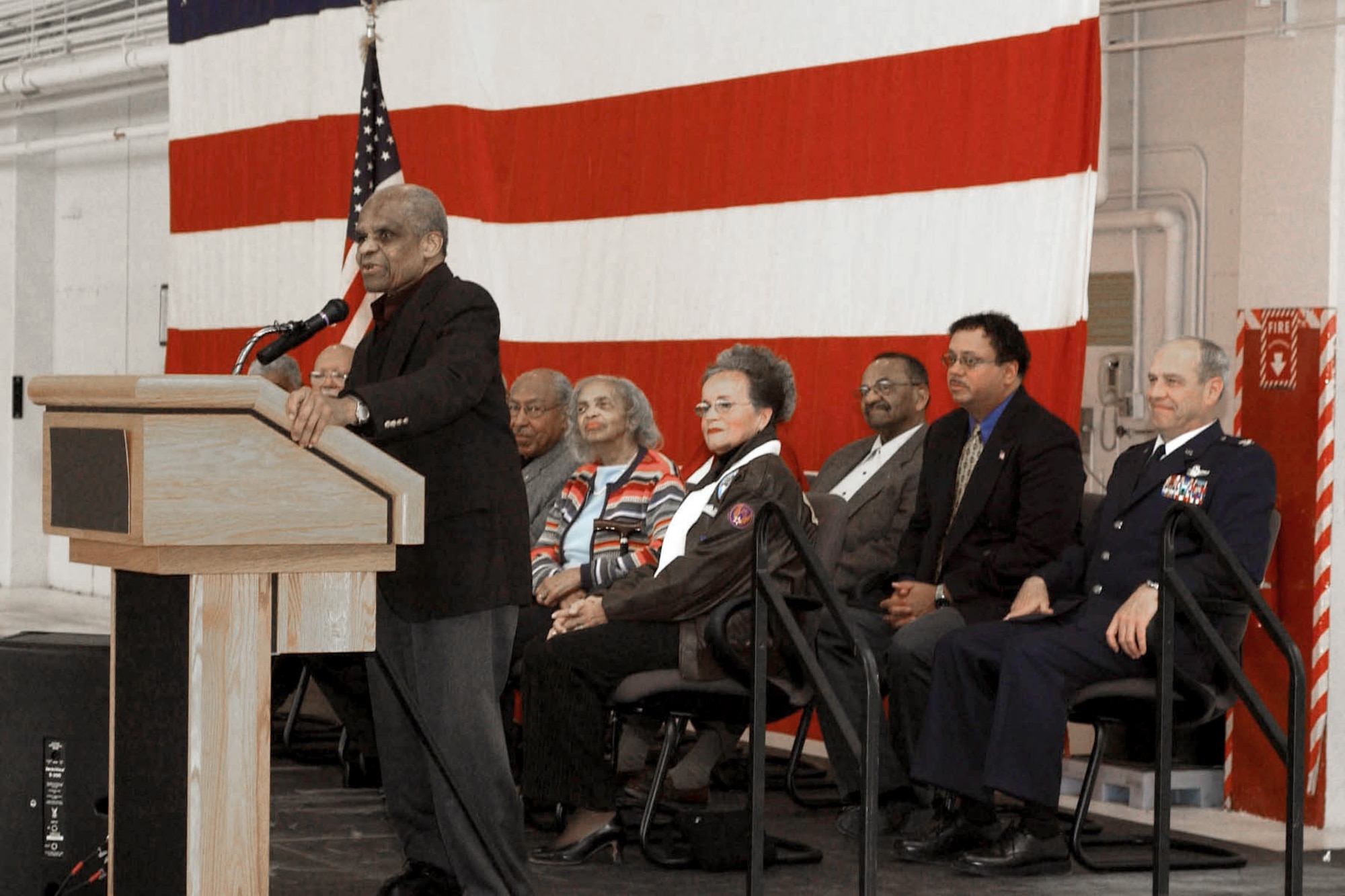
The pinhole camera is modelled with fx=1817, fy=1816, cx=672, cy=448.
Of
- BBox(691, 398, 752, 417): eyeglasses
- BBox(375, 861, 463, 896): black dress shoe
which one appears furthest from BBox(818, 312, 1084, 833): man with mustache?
BBox(375, 861, 463, 896): black dress shoe

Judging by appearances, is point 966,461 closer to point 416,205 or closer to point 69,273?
point 416,205

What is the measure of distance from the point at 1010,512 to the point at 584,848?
1.30m

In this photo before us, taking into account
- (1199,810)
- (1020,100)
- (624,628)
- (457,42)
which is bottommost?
(1199,810)

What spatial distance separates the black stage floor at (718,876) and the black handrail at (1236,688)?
0.47 meters

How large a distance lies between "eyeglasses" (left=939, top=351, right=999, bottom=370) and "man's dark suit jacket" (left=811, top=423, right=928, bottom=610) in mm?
357

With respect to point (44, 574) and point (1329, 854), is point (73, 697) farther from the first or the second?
point (44, 574)

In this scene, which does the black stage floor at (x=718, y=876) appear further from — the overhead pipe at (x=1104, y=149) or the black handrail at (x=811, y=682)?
the overhead pipe at (x=1104, y=149)

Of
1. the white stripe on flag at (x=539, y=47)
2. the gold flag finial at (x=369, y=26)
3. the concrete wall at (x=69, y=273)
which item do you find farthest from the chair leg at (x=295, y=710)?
the concrete wall at (x=69, y=273)

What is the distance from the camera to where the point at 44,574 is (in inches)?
416

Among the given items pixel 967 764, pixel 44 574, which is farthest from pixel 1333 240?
pixel 44 574

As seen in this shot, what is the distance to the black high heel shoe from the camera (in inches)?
161

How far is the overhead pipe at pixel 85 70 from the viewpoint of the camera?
27.5 feet

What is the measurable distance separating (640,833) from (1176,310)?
8.66ft

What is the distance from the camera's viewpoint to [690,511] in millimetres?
4332
